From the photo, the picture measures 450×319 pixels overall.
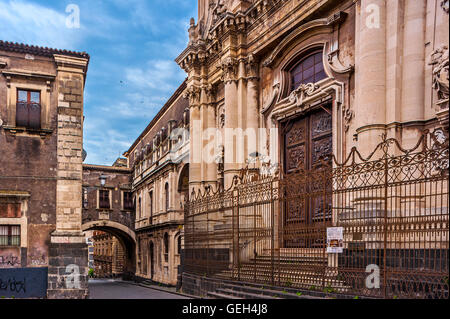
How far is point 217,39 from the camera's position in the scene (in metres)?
18.7

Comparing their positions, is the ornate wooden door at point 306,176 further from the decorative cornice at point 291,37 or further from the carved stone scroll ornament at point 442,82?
the carved stone scroll ornament at point 442,82

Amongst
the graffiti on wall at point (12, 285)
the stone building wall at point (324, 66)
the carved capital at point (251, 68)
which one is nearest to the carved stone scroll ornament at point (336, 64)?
the stone building wall at point (324, 66)

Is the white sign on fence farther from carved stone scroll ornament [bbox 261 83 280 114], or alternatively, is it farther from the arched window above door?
carved stone scroll ornament [bbox 261 83 280 114]

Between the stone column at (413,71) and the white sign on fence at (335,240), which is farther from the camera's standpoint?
the stone column at (413,71)

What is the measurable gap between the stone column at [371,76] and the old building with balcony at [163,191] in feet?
48.9

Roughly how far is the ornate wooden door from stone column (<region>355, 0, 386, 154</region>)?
1302 mm

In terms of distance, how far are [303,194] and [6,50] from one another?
11.7 m

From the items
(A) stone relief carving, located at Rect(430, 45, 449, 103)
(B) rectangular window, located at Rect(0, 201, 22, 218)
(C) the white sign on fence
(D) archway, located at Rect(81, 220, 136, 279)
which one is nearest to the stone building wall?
(A) stone relief carving, located at Rect(430, 45, 449, 103)

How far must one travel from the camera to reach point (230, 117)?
17703 millimetres

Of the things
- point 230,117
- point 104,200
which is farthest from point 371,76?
point 104,200

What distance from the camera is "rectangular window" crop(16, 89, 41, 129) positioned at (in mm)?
16609

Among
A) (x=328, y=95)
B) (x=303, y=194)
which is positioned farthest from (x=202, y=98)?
(x=303, y=194)

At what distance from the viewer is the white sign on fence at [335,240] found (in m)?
9.38
